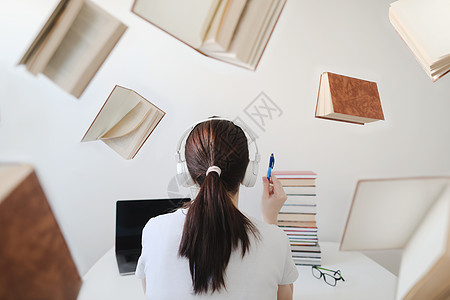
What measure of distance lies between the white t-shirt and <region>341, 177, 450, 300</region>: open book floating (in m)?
0.71

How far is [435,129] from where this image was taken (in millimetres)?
1769

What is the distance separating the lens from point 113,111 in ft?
3.61

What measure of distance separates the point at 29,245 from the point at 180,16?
282mm

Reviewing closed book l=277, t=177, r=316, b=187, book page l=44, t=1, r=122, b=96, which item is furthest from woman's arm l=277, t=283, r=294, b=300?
book page l=44, t=1, r=122, b=96

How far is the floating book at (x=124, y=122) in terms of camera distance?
1099mm

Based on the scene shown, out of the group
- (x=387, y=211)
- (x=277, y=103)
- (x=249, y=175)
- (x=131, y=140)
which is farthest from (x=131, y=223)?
(x=387, y=211)

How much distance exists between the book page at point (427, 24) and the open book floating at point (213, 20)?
32 centimetres

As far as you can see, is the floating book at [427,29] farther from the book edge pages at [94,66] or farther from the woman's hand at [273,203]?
the woman's hand at [273,203]

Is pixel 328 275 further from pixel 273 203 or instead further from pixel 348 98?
pixel 348 98

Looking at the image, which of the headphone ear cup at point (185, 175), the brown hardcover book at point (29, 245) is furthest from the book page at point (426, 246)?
the headphone ear cup at point (185, 175)

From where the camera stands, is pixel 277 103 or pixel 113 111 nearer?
pixel 113 111

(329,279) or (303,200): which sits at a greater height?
(303,200)

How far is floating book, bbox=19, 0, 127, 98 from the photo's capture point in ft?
0.93

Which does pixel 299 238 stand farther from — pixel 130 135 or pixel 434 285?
pixel 434 285
